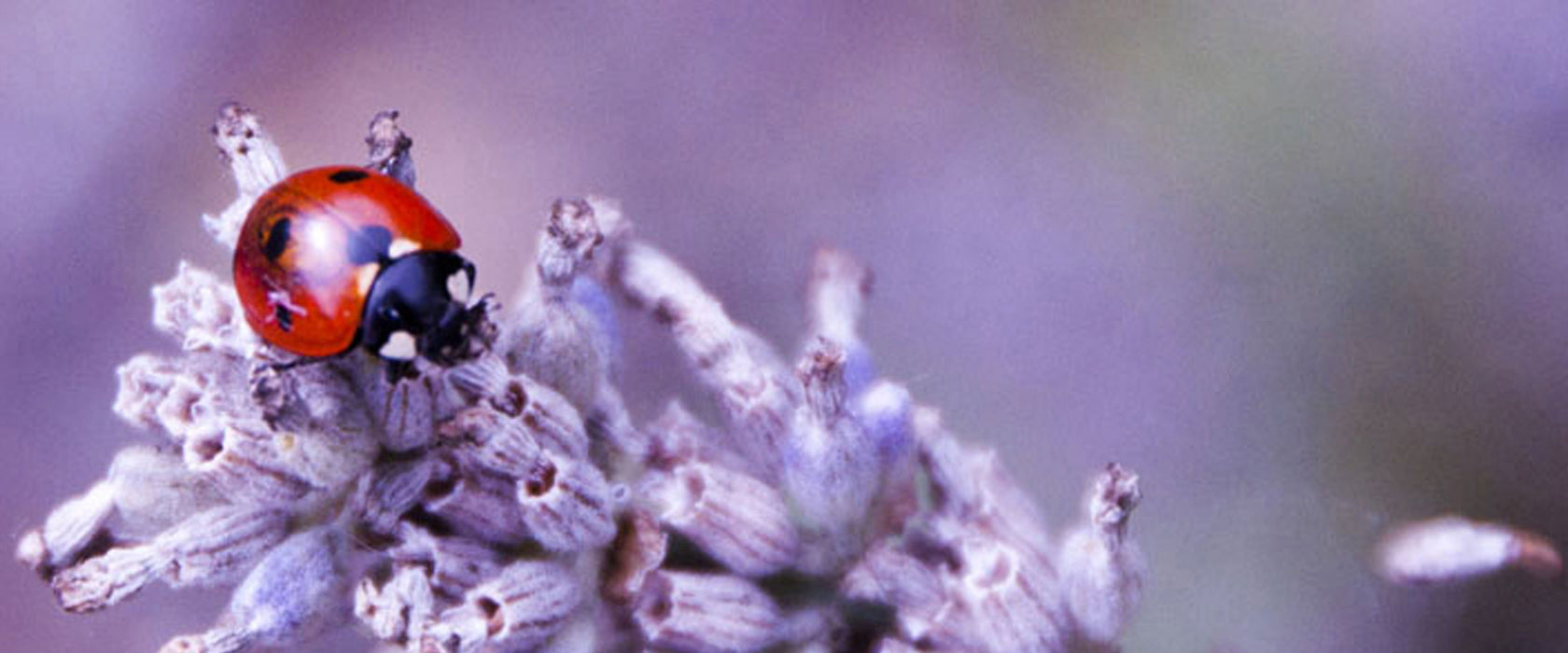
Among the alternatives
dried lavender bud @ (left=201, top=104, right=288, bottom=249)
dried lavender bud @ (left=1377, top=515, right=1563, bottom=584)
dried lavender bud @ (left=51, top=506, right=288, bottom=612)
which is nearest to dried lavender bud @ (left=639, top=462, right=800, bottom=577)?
dried lavender bud @ (left=51, top=506, right=288, bottom=612)

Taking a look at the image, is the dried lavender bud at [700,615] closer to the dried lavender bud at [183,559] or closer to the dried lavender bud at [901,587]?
the dried lavender bud at [901,587]

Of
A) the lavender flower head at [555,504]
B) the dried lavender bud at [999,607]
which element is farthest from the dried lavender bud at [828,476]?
the dried lavender bud at [999,607]

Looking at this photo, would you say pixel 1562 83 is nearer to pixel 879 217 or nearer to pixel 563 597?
pixel 879 217

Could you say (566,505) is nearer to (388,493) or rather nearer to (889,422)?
(388,493)

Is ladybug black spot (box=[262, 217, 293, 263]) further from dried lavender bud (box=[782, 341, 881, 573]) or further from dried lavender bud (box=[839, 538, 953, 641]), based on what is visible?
dried lavender bud (box=[839, 538, 953, 641])

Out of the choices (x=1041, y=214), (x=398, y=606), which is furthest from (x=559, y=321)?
(x=1041, y=214)

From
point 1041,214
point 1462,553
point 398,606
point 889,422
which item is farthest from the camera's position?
point 1041,214
